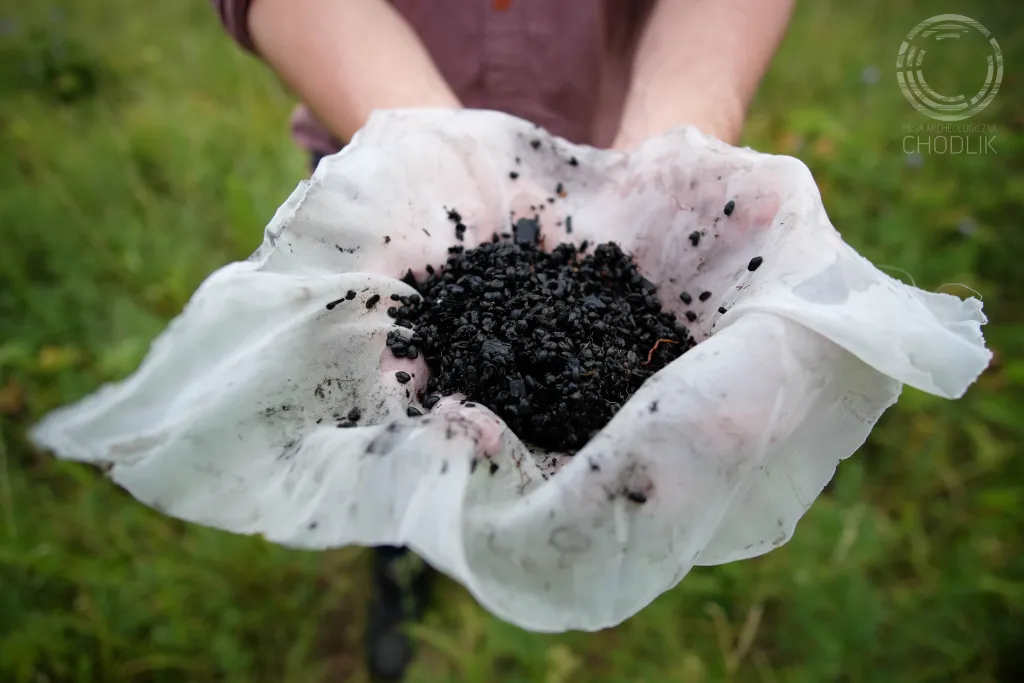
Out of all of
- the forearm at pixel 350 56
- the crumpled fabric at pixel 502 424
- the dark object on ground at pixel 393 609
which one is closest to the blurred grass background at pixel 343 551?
the dark object on ground at pixel 393 609

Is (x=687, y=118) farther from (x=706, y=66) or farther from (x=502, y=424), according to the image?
(x=502, y=424)

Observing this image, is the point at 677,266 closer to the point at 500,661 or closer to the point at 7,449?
the point at 500,661

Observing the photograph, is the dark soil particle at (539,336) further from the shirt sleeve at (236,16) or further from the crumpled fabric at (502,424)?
the shirt sleeve at (236,16)

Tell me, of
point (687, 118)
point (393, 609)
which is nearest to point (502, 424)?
point (687, 118)

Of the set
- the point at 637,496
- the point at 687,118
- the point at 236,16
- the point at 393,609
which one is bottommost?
the point at 393,609

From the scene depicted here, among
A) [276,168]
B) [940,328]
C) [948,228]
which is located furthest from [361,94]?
[948,228]
